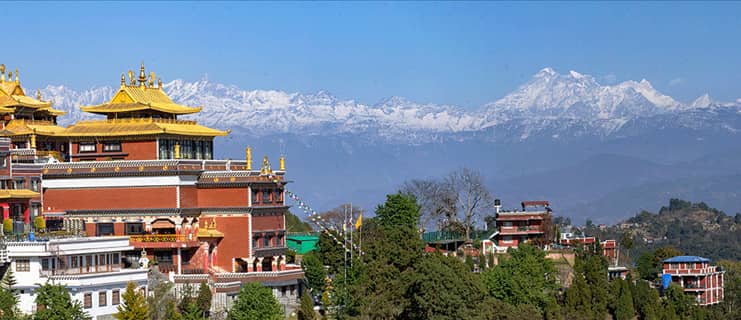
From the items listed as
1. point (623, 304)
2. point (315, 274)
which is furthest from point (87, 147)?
point (623, 304)

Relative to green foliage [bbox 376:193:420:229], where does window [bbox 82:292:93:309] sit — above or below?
below

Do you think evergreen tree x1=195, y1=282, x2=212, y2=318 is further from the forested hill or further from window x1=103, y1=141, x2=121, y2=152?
the forested hill

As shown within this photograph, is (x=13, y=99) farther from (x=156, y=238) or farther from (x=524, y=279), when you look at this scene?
(x=524, y=279)

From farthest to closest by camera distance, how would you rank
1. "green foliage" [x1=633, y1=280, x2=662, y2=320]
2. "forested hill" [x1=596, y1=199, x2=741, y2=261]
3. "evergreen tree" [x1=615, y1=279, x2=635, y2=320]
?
"forested hill" [x1=596, y1=199, x2=741, y2=261] → "green foliage" [x1=633, y1=280, x2=662, y2=320] → "evergreen tree" [x1=615, y1=279, x2=635, y2=320]

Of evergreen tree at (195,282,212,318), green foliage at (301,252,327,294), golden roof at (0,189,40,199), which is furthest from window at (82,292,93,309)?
green foliage at (301,252,327,294)

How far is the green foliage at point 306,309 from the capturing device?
66.1 m

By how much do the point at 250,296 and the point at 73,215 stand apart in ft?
44.9

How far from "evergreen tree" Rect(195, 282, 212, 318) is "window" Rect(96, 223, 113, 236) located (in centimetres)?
689

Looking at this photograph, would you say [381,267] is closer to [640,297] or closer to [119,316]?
[119,316]

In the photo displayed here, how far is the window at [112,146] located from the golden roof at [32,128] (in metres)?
2.62

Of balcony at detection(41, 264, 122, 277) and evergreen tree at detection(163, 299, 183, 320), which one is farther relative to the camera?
balcony at detection(41, 264, 122, 277)

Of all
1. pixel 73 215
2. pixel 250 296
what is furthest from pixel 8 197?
pixel 250 296

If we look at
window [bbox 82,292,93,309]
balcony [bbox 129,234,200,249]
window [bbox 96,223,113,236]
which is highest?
window [bbox 96,223,113,236]

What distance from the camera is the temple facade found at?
68.3 metres
